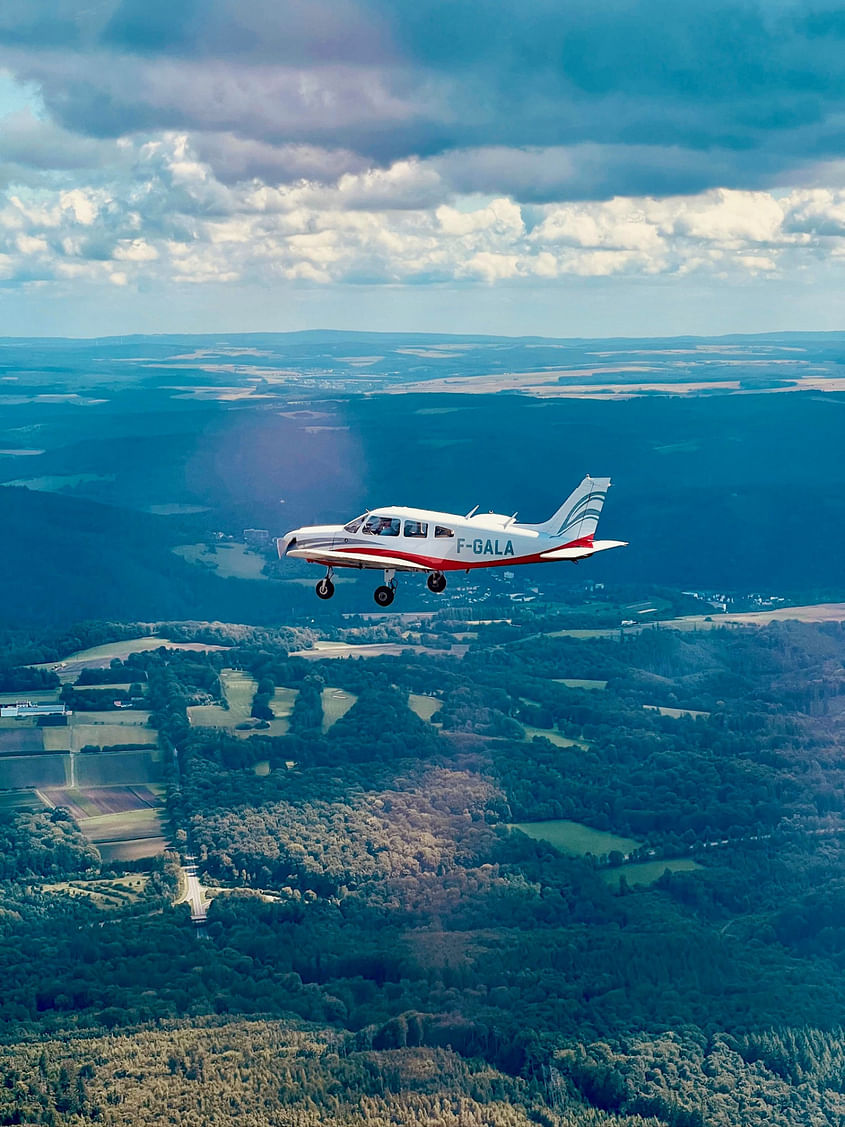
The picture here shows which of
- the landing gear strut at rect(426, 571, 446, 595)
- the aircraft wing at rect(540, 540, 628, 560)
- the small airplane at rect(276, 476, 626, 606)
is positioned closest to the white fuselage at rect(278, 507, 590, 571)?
the small airplane at rect(276, 476, 626, 606)

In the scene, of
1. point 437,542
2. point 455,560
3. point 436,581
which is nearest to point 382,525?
point 437,542

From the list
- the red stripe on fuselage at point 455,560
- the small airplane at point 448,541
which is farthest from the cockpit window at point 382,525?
the red stripe on fuselage at point 455,560

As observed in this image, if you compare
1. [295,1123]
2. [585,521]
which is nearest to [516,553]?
[585,521]

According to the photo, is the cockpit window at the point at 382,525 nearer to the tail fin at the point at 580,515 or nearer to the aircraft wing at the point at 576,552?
the tail fin at the point at 580,515

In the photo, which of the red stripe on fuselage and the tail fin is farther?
the tail fin

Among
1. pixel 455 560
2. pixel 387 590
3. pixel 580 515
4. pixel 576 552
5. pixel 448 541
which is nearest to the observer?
pixel 576 552

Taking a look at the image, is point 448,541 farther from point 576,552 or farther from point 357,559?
point 576,552

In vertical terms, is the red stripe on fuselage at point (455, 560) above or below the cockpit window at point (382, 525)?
below

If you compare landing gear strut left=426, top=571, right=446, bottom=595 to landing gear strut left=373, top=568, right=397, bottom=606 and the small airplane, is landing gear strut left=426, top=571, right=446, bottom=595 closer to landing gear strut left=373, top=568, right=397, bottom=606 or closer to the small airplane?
the small airplane
